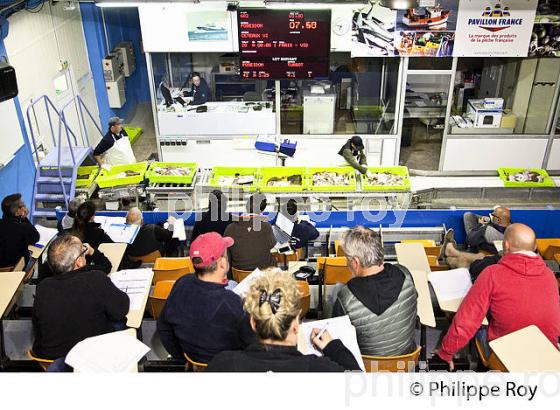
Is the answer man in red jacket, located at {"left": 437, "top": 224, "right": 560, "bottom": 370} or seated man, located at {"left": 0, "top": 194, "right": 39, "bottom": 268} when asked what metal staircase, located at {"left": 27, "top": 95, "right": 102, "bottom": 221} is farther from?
man in red jacket, located at {"left": 437, "top": 224, "right": 560, "bottom": 370}

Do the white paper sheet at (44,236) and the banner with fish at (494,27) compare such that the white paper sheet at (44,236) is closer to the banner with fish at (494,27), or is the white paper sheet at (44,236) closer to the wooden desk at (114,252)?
the wooden desk at (114,252)

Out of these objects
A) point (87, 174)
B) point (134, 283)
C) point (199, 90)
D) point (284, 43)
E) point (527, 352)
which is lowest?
point (87, 174)

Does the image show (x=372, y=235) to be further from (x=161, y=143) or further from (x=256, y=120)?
(x=161, y=143)

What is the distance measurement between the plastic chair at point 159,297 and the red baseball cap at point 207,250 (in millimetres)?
827

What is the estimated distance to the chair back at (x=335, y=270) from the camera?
392cm

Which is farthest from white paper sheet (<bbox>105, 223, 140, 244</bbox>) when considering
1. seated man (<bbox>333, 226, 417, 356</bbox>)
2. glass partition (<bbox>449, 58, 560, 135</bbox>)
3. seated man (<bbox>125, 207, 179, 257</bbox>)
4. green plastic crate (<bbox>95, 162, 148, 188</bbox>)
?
glass partition (<bbox>449, 58, 560, 135</bbox>)

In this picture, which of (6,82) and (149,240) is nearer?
(149,240)

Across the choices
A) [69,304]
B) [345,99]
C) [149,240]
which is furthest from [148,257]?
[345,99]

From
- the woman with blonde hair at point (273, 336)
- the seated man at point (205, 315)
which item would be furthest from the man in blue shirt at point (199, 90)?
the woman with blonde hair at point (273, 336)

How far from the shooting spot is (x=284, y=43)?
7.16m

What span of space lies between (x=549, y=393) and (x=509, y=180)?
6387 millimetres

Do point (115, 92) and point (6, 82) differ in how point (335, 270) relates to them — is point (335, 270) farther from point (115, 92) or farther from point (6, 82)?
point (115, 92)

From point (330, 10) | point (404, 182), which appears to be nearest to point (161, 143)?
point (330, 10)

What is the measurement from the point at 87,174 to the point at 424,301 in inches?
221
